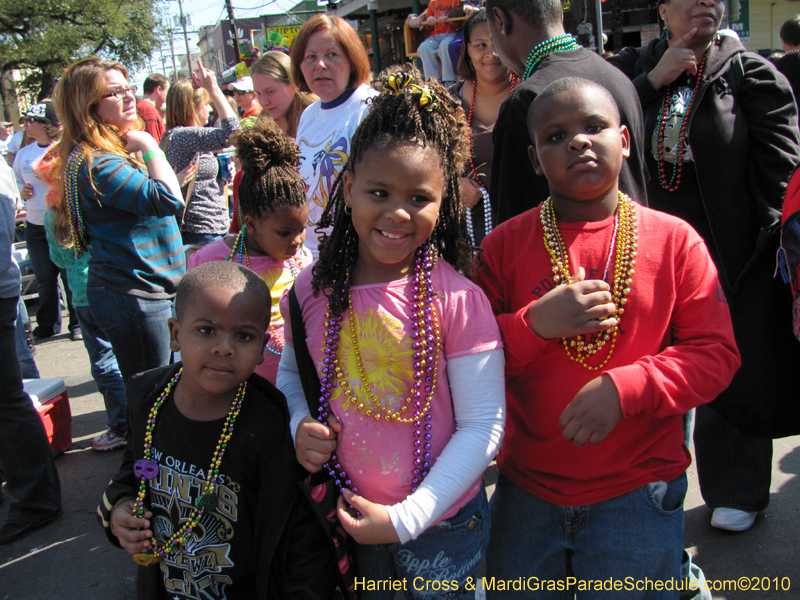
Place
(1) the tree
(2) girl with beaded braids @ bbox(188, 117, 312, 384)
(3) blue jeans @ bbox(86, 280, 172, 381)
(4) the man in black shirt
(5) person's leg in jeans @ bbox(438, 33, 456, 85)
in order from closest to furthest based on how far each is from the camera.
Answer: (4) the man in black shirt, (2) girl with beaded braids @ bbox(188, 117, 312, 384), (3) blue jeans @ bbox(86, 280, 172, 381), (5) person's leg in jeans @ bbox(438, 33, 456, 85), (1) the tree

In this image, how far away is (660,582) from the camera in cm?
157

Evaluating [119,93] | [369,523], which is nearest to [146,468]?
[369,523]

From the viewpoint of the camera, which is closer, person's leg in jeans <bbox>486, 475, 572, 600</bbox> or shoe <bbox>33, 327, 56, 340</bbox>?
person's leg in jeans <bbox>486, 475, 572, 600</bbox>

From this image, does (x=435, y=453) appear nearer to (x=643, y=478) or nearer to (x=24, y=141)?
(x=643, y=478)

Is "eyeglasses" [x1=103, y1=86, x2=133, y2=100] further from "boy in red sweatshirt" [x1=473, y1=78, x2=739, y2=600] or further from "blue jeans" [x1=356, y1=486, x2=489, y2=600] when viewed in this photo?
"blue jeans" [x1=356, y1=486, x2=489, y2=600]

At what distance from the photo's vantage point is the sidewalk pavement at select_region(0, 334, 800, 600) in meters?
2.48

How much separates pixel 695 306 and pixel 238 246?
66.5 inches

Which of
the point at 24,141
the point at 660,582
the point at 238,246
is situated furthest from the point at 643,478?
the point at 24,141

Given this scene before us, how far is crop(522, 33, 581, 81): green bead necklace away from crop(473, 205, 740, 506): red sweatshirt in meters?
0.84

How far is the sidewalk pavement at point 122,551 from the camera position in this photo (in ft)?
8.13

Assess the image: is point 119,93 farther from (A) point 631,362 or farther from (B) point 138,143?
(A) point 631,362

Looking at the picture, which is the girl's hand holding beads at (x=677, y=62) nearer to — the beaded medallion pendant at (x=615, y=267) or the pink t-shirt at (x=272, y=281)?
the beaded medallion pendant at (x=615, y=267)

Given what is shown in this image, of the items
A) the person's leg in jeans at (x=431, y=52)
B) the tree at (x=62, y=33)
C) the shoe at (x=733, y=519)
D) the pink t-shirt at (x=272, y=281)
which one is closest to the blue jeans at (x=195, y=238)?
the pink t-shirt at (x=272, y=281)

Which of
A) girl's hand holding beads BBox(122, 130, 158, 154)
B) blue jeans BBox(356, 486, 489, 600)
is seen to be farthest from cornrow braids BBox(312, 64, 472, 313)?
girl's hand holding beads BBox(122, 130, 158, 154)
